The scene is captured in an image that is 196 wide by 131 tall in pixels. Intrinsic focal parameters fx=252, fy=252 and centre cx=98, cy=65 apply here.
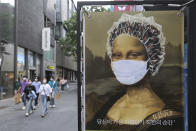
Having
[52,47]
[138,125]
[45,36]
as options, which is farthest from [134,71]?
[52,47]

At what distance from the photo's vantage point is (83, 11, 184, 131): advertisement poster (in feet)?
9.89

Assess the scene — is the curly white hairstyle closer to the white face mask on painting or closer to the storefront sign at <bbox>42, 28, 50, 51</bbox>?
the white face mask on painting

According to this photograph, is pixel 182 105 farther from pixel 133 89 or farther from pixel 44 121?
pixel 44 121

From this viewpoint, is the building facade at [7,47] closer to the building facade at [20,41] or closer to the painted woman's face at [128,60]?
the building facade at [20,41]

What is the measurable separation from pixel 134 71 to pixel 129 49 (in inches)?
11.0

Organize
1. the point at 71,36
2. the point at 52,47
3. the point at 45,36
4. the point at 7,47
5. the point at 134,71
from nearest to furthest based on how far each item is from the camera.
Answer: the point at 134,71 → the point at 7,47 → the point at 45,36 → the point at 71,36 → the point at 52,47

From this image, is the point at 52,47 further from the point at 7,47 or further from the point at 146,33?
the point at 146,33

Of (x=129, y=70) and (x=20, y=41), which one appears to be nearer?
(x=129, y=70)

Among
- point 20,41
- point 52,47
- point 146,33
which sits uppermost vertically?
point 52,47

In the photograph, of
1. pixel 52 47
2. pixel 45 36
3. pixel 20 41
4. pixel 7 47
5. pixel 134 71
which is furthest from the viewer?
pixel 52 47

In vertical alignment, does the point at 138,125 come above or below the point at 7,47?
below

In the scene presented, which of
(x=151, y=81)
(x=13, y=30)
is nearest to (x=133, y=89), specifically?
(x=151, y=81)

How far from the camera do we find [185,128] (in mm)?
3096

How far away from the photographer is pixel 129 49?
3.11 m
